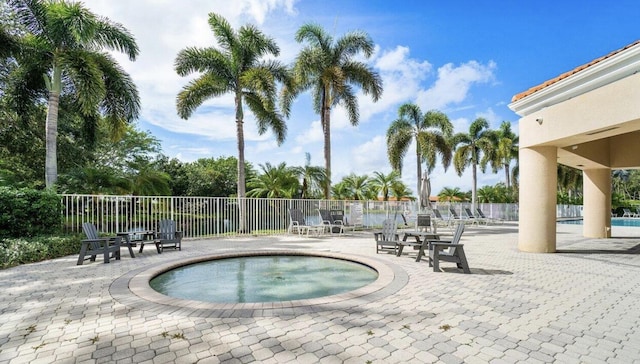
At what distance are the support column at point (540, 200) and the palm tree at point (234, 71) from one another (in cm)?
1192

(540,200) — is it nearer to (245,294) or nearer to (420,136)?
(245,294)

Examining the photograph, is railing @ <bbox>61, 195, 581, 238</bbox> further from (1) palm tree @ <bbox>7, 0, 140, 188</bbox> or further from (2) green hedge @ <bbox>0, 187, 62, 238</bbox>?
(1) palm tree @ <bbox>7, 0, 140, 188</bbox>

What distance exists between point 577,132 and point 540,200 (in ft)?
7.29

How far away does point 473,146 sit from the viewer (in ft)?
92.3

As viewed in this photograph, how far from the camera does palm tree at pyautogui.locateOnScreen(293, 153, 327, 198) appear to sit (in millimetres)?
19547

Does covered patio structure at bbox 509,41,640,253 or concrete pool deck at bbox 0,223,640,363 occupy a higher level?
covered patio structure at bbox 509,41,640,253

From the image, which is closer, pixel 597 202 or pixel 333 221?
pixel 597 202

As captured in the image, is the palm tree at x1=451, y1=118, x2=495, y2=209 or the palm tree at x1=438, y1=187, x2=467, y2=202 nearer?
the palm tree at x1=451, y1=118, x2=495, y2=209

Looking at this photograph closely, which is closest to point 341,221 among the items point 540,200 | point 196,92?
point 540,200

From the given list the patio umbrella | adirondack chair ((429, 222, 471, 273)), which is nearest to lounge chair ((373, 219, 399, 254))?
adirondack chair ((429, 222, 471, 273))

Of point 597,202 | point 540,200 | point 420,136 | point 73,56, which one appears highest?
point 73,56

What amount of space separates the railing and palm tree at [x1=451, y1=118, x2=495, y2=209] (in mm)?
13172

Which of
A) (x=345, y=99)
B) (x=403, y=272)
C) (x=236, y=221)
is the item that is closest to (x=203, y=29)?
(x=345, y=99)

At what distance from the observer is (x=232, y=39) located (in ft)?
53.5
